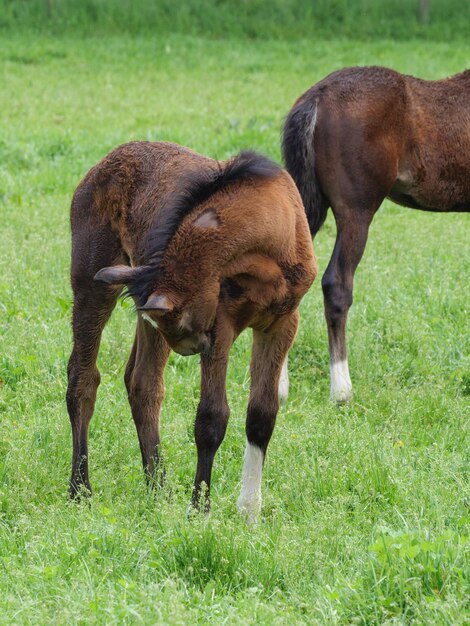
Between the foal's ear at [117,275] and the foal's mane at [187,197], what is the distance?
0.9 inches

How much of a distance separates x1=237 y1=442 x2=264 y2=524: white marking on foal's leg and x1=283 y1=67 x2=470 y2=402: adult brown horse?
193cm

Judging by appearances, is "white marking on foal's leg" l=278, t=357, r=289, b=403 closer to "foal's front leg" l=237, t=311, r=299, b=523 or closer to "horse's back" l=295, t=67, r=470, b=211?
"horse's back" l=295, t=67, r=470, b=211

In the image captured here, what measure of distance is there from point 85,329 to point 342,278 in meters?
2.26

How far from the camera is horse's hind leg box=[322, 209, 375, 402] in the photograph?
6617 millimetres

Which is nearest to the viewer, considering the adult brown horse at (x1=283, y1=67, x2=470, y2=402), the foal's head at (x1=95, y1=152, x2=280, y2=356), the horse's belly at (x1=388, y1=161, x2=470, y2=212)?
the foal's head at (x1=95, y1=152, x2=280, y2=356)

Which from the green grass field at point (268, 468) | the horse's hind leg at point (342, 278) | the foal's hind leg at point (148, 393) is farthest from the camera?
the horse's hind leg at point (342, 278)

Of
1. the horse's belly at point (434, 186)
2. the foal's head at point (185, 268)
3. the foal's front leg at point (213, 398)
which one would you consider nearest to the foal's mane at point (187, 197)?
the foal's head at point (185, 268)

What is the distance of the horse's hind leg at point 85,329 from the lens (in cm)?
489

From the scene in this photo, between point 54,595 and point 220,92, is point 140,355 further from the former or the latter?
point 220,92

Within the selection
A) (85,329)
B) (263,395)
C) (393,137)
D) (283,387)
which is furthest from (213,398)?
(393,137)

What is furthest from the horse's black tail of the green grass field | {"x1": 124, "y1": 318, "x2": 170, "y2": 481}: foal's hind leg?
{"x1": 124, "y1": 318, "x2": 170, "y2": 481}: foal's hind leg

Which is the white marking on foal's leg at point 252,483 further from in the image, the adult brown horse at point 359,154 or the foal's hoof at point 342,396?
the adult brown horse at point 359,154

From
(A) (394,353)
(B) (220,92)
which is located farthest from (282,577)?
(B) (220,92)

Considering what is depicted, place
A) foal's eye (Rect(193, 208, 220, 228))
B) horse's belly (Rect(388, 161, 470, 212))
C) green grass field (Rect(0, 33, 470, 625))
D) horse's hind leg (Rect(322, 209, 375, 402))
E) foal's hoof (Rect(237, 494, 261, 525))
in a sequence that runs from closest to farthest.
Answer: green grass field (Rect(0, 33, 470, 625)), foal's eye (Rect(193, 208, 220, 228)), foal's hoof (Rect(237, 494, 261, 525)), horse's hind leg (Rect(322, 209, 375, 402)), horse's belly (Rect(388, 161, 470, 212))
